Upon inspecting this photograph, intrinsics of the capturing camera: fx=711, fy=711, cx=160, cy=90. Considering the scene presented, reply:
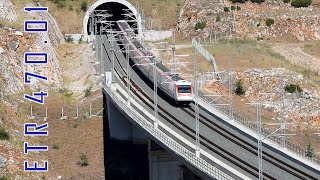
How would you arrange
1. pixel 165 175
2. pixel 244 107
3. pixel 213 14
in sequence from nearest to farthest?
1. pixel 165 175
2. pixel 244 107
3. pixel 213 14

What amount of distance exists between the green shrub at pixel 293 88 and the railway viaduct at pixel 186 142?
1906 centimetres

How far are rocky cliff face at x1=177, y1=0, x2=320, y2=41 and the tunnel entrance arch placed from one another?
898 centimetres

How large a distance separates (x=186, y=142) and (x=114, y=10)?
80.5m

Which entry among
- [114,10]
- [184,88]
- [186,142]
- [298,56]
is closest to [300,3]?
[298,56]

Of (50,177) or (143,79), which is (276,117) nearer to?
(143,79)

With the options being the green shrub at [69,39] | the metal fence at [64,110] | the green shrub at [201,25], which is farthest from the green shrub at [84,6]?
the metal fence at [64,110]

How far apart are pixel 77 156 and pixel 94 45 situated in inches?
1655

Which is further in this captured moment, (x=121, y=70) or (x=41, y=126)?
(x=121, y=70)

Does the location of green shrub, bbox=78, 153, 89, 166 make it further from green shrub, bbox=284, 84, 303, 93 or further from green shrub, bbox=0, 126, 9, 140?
green shrub, bbox=284, 84, 303, 93

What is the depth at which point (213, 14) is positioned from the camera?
126m

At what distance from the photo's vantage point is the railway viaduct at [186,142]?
52344 millimetres

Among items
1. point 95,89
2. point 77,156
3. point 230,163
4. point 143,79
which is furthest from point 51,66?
point 230,163

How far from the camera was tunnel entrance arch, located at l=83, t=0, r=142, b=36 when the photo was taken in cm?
12093

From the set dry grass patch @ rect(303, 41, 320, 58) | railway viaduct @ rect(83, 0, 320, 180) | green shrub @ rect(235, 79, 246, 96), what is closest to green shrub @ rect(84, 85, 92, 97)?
railway viaduct @ rect(83, 0, 320, 180)
